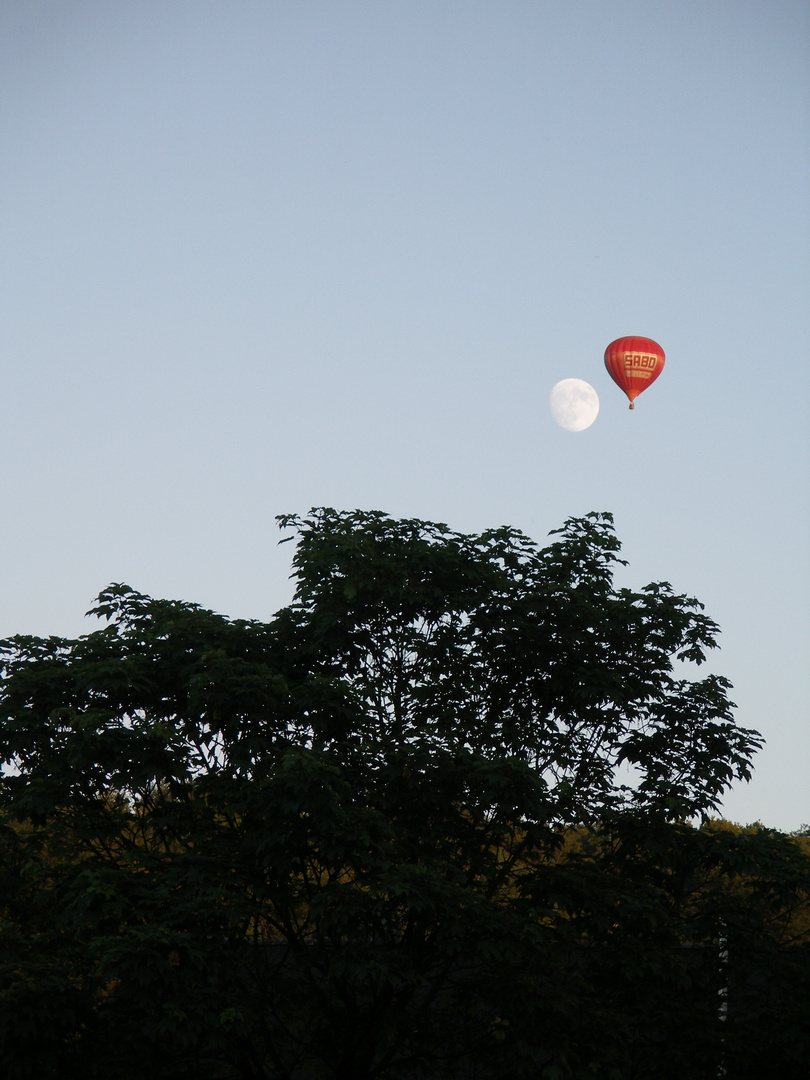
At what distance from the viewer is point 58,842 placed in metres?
14.2

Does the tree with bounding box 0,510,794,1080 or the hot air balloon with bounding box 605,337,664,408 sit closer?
the tree with bounding box 0,510,794,1080

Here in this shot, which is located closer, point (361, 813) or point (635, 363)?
point (361, 813)

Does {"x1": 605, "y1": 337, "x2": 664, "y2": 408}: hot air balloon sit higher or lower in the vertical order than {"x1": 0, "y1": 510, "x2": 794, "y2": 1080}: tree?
higher

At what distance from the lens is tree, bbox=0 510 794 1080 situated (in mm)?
13062

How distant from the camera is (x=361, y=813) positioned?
44.2 ft

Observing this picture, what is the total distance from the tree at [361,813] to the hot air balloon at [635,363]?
18.8m

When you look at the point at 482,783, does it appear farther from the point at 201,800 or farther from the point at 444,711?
the point at 201,800

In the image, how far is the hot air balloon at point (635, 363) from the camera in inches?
1412

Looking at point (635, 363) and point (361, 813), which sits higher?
point (635, 363)

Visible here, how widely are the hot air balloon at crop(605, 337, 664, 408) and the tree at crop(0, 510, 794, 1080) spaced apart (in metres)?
18.8

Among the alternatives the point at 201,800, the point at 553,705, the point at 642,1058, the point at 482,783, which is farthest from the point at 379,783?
the point at 642,1058

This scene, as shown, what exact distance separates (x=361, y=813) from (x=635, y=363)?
25.6 meters

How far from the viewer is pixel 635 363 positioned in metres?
35.9

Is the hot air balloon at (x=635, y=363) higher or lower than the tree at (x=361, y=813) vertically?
higher
